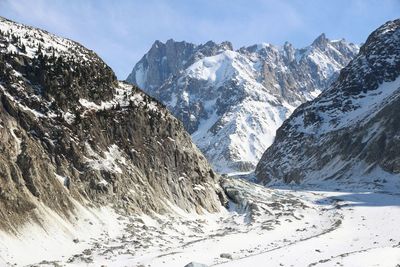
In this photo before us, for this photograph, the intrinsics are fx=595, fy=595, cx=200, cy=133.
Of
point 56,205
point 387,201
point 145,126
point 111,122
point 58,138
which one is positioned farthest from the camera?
point 387,201

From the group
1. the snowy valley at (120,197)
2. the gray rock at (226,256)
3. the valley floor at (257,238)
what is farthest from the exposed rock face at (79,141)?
the gray rock at (226,256)

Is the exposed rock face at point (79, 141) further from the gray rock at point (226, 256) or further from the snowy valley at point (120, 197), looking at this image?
the gray rock at point (226, 256)

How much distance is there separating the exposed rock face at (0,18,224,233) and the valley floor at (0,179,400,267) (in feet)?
15.1

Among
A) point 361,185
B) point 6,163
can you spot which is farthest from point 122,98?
point 361,185

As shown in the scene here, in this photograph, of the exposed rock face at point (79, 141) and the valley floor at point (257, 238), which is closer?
the valley floor at point (257, 238)

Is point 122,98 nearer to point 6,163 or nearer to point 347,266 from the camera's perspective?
point 6,163

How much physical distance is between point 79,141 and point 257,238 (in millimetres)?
23173

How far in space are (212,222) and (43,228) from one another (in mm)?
28104

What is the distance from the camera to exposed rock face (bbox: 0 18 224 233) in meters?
58.0

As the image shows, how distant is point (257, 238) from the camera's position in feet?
206

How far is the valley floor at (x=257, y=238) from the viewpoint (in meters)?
46.9

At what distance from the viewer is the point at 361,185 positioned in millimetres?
137875

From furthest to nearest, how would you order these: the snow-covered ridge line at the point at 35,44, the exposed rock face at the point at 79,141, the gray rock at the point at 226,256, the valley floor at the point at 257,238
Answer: the snow-covered ridge line at the point at 35,44 → the exposed rock face at the point at 79,141 → the gray rock at the point at 226,256 → the valley floor at the point at 257,238

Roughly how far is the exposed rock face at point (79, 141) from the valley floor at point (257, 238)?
460 cm
